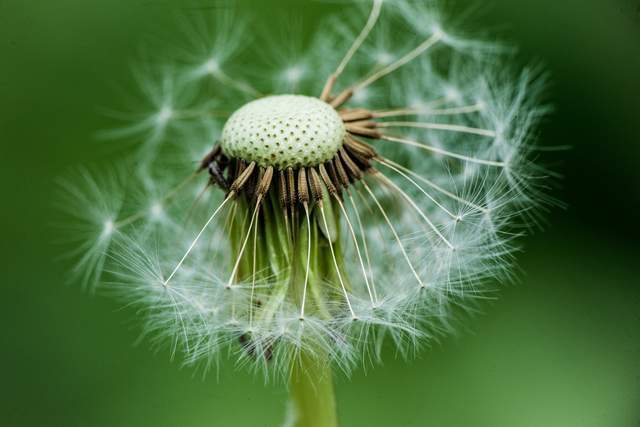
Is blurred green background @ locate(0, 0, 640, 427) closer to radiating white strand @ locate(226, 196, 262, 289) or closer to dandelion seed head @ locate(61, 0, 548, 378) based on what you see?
dandelion seed head @ locate(61, 0, 548, 378)

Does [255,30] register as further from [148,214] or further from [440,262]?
[440,262]

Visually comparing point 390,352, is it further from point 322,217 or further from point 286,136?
point 286,136

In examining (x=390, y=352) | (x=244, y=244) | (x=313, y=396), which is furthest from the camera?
(x=390, y=352)

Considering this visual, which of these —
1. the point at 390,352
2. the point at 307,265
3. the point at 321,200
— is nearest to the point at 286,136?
the point at 321,200

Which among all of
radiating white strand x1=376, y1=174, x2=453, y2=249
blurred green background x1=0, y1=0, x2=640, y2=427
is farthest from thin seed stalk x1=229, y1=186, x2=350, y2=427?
blurred green background x1=0, y1=0, x2=640, y2=427

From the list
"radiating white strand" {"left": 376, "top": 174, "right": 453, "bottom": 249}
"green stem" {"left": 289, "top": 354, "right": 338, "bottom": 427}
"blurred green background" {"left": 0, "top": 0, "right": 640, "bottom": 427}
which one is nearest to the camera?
"green stem" {"left": 289, "top": 354, "right": 338, "bottom": 427}

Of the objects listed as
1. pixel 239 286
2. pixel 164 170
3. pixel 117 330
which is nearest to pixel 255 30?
pixel 164 170
